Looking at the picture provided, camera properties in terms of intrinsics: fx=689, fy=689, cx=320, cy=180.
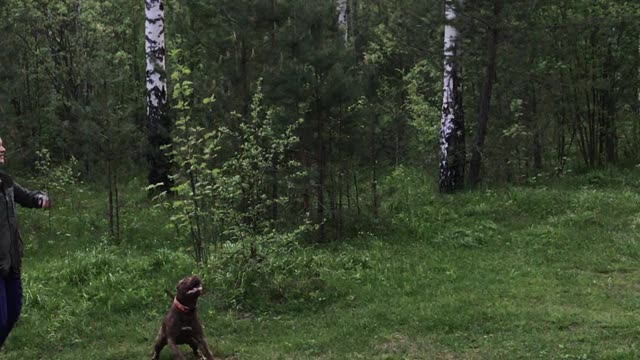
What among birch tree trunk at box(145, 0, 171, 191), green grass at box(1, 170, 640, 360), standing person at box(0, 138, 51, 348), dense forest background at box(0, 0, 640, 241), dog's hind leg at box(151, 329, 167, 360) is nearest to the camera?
standing person at box(0, 138, 51, 348)

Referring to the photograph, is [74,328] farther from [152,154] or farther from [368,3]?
[368,3]

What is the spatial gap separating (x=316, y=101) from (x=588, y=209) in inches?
182

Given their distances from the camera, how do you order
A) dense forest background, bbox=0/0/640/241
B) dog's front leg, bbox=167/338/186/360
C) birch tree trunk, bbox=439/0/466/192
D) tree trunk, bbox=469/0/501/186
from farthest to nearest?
birch tree trunk, bbox=439/0/466/192 < tree trunk, bbox=469/0/501/186 < dense forest background, bbox=0/0/640/241 < dog's front leg, bbox=167/338/186/360

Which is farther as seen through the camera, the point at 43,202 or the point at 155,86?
the point at 155,86

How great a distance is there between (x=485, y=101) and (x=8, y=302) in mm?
9031

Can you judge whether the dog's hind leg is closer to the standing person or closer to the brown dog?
the brown dog

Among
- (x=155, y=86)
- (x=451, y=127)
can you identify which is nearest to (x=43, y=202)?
(x=155, y=86)

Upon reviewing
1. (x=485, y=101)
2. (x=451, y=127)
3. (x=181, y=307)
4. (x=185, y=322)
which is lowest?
(x=185, y=322)

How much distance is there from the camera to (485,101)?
12.1 m

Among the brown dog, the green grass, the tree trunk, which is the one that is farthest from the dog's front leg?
the tree trunk

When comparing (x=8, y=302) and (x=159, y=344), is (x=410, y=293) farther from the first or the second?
(x=8, y=302)

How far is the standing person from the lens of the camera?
484cm

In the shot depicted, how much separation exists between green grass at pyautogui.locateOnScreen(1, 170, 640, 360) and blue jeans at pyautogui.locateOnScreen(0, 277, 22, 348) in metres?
1.08

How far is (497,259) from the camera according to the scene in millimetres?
8281
